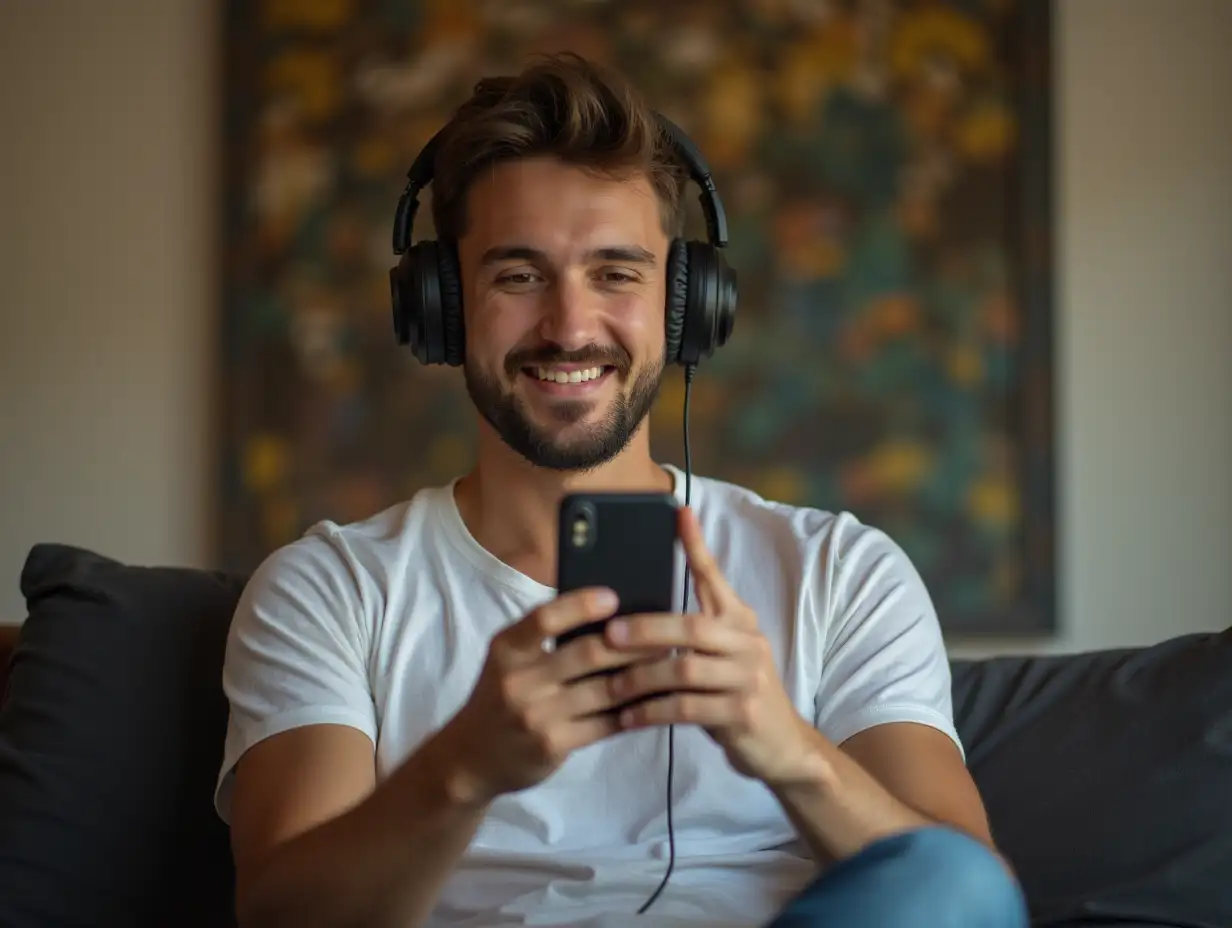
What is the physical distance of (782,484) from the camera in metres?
2.26

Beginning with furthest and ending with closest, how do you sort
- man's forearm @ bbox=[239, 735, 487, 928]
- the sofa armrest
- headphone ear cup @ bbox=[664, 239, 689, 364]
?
the sofa armrest → headphone ear cup @ bbox=[664, 239, 689, 364] → man's forearm @ bbox=[239, 735, 487, 928]

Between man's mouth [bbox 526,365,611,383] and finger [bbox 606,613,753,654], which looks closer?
finger [bbox 606,613,753,654]

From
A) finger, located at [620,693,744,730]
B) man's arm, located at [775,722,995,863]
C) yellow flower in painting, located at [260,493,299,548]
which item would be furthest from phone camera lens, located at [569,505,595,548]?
yellow flower in painting, located at [260,493,299,548]

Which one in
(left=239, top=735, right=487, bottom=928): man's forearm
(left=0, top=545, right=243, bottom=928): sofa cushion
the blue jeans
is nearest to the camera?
the blue jeans

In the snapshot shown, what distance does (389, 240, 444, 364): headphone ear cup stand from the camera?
51.3 inches

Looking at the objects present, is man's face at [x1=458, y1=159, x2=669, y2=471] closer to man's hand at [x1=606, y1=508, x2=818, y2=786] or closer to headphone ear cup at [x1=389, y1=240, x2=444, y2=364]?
headphone ear cup at [x1=389, y1=240, x2=444, y2=364]

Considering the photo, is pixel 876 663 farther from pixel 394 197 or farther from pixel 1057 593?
pixel 394 197

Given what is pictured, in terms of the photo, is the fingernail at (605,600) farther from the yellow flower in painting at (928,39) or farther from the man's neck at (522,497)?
the yellow flower in painting at (928,39)

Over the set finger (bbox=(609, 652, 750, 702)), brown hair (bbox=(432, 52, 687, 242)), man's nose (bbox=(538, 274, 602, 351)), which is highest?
brown hair (bbox=(432, 52, 687, 242))

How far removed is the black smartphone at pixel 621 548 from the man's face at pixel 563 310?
0.50 metres

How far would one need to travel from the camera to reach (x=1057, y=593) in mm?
2264

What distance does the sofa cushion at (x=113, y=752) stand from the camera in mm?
1226

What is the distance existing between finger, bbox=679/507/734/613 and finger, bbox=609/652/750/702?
4 cm

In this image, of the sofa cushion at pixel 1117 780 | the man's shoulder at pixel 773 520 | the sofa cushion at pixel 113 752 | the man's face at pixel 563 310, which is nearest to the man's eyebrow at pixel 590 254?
the man's face at pixel 563 310
